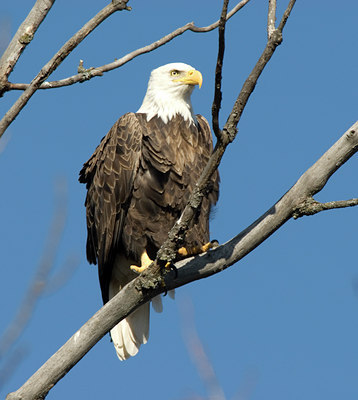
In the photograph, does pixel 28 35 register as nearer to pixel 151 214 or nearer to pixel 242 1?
pixel 242 1

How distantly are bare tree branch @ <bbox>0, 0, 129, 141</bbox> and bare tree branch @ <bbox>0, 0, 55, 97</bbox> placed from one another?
167mm

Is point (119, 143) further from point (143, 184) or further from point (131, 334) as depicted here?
point (131, 334)

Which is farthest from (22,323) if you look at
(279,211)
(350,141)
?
(350,141)

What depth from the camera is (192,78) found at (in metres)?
5.14

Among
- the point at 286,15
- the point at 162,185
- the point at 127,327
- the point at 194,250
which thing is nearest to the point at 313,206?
the point at 286,15

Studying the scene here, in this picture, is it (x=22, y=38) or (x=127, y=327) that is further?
(x=127, y=327)

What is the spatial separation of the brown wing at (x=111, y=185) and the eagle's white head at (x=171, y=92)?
0.27 meters

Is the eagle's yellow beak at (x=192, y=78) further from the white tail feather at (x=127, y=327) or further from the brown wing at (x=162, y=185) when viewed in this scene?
the white tail feather at (x=127, y=327)

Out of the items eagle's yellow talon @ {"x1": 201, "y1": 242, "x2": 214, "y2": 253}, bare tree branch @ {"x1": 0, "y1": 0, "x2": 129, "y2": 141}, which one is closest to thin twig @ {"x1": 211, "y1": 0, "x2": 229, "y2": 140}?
bare tree branch @ {"x1": 0, "y1": 0, "x2": 129, "y2": 141}

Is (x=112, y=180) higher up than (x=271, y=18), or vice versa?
(x=112, y=180)

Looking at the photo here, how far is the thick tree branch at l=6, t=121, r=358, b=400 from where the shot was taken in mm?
3123

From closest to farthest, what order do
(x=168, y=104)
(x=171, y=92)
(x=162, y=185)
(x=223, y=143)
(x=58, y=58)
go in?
(x=58, y=58) → (x=223, y=143) → (x=162, y=185) → (x=168, y=104) → (x=171, y=92)

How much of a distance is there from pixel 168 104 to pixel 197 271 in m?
1.80

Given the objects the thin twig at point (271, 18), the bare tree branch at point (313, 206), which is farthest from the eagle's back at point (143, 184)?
the thin twig at point (271, 18)
